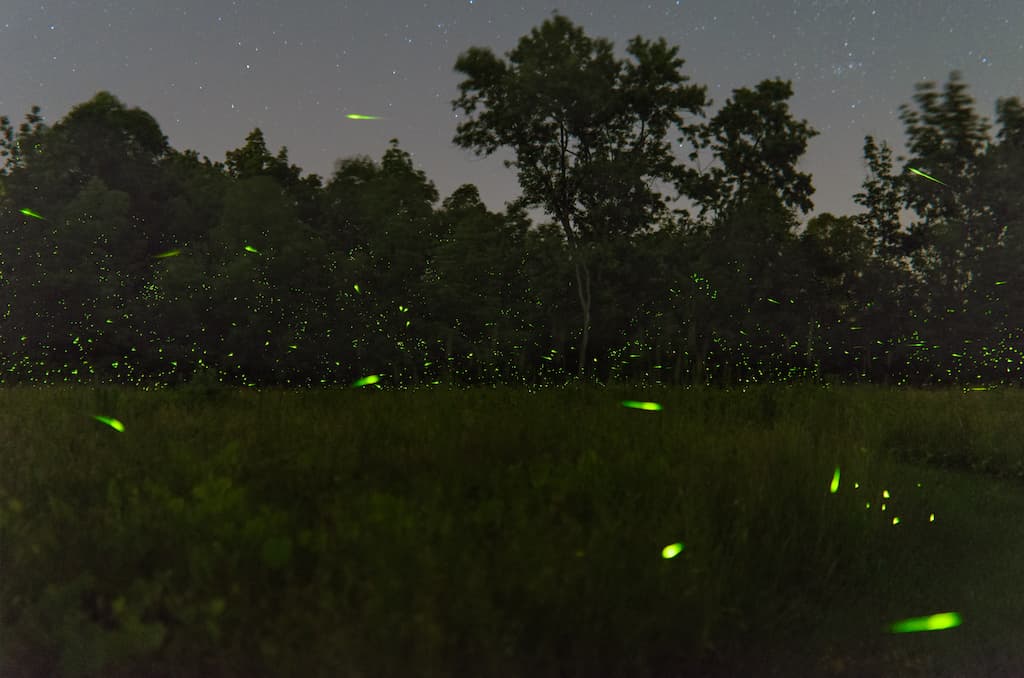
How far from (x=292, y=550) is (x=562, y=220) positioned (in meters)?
24.3

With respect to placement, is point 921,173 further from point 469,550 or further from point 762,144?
point 469,550

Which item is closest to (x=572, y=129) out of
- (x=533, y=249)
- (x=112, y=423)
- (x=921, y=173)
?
(x=533, y=249)

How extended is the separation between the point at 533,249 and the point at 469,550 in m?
22.9

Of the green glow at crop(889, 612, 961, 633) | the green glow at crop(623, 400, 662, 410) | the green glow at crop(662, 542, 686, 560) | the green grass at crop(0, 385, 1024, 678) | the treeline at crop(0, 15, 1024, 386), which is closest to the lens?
the green grass at crop(0, 385, 1024, 678)

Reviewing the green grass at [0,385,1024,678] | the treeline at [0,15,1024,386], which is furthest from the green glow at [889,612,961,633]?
the treeline at [0,15,1024,386]

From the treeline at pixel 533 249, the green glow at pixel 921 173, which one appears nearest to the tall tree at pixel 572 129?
the treeline at pixel 533 249

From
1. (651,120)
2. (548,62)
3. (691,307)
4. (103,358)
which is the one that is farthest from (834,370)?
(103,358)

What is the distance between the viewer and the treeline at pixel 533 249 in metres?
22.1

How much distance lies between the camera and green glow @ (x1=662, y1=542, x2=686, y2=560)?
133 inches

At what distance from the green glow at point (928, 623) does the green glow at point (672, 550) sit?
149cm

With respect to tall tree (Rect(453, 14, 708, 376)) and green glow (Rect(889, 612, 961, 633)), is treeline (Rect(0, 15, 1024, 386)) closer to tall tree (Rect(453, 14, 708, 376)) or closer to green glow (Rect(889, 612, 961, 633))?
tall tree (Rect(453, 14, 708, 376))

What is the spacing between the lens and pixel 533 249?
25469 millimetres

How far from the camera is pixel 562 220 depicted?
86.7ft

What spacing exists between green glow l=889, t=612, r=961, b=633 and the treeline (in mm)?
15829
